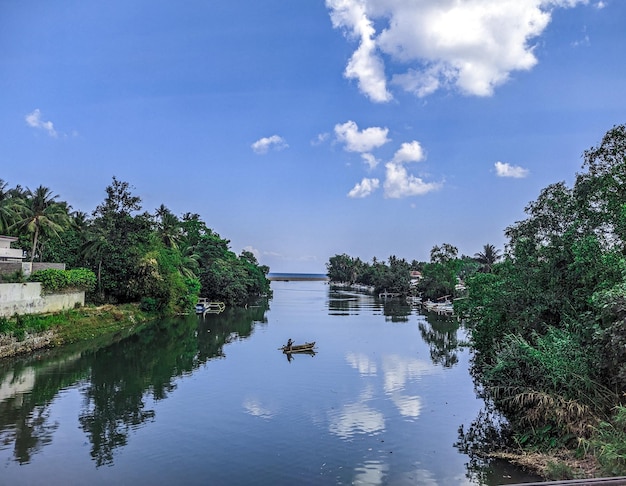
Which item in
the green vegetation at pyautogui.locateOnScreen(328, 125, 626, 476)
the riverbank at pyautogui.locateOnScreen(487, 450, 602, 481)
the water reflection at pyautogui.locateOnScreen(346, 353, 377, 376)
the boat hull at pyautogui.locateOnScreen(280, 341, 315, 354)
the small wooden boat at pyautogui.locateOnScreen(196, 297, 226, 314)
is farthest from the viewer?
the small wooden boat at pyautogui.locateOnScreen(196, 297, 226, 314)

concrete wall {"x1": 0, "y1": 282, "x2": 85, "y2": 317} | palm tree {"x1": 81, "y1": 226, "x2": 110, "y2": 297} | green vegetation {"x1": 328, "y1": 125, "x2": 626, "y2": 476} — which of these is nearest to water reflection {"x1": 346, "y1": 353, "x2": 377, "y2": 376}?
green vegetation {"x1": 328, "y1": 125, "x2": 626, "y2": 476}

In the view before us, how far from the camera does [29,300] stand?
94.5 feet

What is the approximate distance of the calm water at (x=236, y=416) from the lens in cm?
1218

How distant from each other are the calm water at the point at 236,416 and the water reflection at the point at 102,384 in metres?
0.08

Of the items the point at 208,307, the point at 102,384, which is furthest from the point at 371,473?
the point at 208,307

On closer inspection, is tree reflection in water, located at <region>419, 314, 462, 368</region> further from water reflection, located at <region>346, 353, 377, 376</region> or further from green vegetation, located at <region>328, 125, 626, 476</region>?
green vegetation, located at <region>328, 125, 626, 476</region>

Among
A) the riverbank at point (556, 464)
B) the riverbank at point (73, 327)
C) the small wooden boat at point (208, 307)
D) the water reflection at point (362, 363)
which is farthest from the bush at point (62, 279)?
the riverbank at point (556, 464)

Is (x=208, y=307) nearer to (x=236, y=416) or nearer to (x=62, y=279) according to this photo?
(x=62, y=279)

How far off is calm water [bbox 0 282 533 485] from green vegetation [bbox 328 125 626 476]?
1893 mm

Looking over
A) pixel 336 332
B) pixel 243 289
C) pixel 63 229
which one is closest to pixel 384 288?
pixel 243 289

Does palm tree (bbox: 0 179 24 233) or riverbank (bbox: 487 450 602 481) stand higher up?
palm tree (bbox: 0 179 24 233)

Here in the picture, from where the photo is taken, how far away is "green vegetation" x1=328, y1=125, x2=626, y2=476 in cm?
1159

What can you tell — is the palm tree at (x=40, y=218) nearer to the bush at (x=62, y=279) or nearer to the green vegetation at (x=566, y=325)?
the bush at (x=62, y=279)

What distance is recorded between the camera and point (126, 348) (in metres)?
30.6
